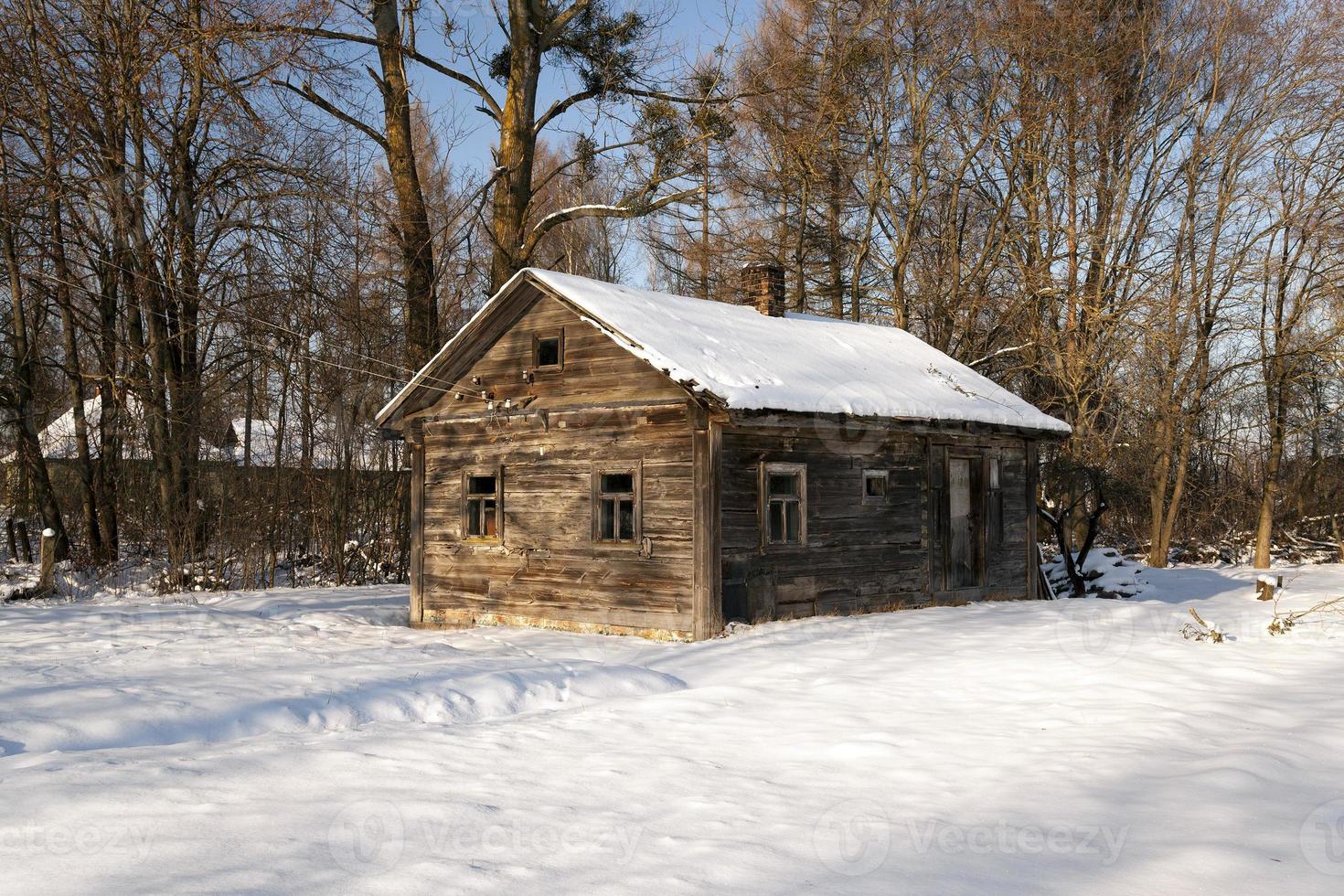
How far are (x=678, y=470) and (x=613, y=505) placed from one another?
1332mm

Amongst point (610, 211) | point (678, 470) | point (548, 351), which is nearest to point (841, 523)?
point (678, 470)

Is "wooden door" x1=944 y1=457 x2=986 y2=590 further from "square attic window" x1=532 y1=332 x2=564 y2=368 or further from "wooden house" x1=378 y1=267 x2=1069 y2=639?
"square attic window" x1=532 y1=332 x2=564 y2=368

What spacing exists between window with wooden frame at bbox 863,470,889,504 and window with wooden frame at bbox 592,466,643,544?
3720 mm

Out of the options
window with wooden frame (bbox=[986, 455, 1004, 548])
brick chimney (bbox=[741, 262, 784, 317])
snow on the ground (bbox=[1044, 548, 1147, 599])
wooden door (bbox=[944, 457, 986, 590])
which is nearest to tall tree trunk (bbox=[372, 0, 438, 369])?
brick chimney (bbox=[741, 262, 784, 317])

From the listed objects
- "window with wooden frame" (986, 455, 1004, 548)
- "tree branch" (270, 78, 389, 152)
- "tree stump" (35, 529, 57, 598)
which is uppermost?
"tree branch" (270, 78, 389, 152)

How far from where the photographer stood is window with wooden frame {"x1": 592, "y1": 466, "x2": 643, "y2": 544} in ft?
49.2

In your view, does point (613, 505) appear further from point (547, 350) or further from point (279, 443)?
point (279, 443)

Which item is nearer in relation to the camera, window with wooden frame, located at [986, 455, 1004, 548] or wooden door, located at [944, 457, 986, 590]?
wooden door, located at [944, 457, 986, 590]

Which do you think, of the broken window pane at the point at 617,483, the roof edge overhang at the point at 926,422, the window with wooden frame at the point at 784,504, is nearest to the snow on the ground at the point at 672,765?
the window with wooden frame at the point at 784,504

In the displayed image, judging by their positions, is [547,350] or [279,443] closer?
[547,350]

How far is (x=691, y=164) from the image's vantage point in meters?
21.6

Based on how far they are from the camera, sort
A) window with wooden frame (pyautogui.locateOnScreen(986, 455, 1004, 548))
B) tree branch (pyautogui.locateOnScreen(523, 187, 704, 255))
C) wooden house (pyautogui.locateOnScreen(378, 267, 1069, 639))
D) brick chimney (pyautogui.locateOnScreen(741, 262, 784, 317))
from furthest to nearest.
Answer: tree branch (pyautogui.locateOnScreen(523, 187, 704, 255)) → brick chimney (pyautogui.locateOnScreen(741, 262, 784, 317)) → window with wooden frame (pyautogui.locateOnScreen(986, 455, 1004, 548)) → wooden house (pyautogui.locateOnScreen(378, 267, 1069, 639))

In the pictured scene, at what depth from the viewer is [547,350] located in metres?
16.2

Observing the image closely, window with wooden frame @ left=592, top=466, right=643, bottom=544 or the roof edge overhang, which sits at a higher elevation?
the roof edge overhang
